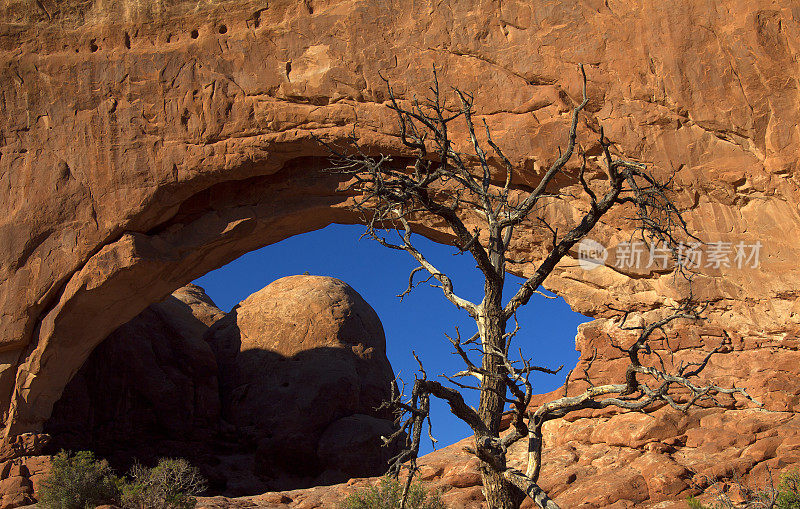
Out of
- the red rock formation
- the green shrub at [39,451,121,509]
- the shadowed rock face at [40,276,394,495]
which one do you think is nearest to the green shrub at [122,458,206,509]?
the green shrub at [39,451,121,509]

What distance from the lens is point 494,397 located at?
711 centimetres

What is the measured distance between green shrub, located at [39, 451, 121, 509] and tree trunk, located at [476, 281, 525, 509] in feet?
31.2

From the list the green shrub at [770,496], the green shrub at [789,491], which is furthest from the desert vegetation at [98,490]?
the green shrub at [789,491]

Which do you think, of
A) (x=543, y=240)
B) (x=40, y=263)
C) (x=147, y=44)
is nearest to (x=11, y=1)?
(x=147, y=44)

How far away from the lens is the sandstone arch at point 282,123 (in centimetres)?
1209

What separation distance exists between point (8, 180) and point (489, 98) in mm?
10317

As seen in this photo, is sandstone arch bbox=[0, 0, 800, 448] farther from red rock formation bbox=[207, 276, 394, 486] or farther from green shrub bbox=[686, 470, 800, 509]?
red rock formation bbox=[207, 276, 394, 486]

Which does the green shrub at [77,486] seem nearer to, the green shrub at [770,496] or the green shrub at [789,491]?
the green shrub at [770,496]

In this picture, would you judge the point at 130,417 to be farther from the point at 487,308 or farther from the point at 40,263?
the point at 487,308

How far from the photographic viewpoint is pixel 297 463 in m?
23.4
